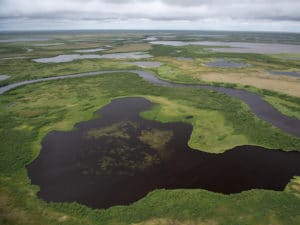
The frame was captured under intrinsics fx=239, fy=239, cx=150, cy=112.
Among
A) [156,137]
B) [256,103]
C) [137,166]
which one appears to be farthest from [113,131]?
[256,103]

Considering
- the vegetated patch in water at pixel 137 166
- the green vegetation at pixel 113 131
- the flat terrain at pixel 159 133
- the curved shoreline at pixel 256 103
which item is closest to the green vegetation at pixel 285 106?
the flat terrain at pixel 159 133

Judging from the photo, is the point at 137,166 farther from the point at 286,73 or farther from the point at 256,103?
the point at 286,73

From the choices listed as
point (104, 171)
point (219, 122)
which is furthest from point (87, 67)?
point (104, 171)

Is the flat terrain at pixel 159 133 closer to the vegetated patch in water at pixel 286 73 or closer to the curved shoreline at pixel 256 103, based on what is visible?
the curved shoreline at pixel 256 103

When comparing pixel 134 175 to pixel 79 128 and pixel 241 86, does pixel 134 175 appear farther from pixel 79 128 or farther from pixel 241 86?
pixel 241 86

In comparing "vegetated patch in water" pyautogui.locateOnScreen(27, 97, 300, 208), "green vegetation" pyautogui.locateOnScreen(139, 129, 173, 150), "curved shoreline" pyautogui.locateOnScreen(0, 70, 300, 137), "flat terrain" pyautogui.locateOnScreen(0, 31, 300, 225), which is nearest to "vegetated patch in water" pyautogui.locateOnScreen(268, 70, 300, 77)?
"flat terrain" pyautogui.locateOnScreen(0, 31, 300, 225)

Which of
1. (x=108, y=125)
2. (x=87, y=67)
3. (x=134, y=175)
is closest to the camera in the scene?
(x=134, y=175)
